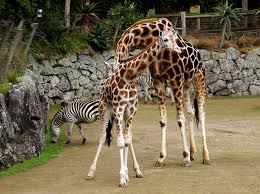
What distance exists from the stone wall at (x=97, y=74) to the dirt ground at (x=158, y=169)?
7.41 m

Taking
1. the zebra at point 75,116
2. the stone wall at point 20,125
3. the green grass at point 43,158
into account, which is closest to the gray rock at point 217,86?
the green grass at point 43,158

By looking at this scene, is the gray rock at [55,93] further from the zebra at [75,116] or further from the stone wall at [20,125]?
the stone wall at [20,125]

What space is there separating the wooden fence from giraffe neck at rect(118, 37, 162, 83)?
16497mm

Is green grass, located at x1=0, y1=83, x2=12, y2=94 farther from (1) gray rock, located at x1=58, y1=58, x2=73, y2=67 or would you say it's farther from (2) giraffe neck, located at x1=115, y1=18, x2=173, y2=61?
(1) gray rock, located at x1=58, y1=58, x2=73, y2=67

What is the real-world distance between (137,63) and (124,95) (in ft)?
2.03

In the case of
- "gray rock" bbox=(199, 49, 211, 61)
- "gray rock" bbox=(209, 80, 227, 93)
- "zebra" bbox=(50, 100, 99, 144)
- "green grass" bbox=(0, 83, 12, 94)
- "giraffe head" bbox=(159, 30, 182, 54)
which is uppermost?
"gray rock" bbox=(199, 49, 211, 61)

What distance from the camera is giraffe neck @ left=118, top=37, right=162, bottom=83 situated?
32.2ft

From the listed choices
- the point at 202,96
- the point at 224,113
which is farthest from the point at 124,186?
the point at 224,113

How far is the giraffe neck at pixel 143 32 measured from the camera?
35.6 feet

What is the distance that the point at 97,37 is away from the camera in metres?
24.7

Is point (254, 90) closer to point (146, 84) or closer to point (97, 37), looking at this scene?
point (146, 84)

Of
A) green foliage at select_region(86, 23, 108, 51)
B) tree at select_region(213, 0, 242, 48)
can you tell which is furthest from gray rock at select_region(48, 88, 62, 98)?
tree at select_region(213, 0, 242, 48)

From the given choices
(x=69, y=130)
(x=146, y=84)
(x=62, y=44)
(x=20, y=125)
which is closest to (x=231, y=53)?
(x=146, y=84)

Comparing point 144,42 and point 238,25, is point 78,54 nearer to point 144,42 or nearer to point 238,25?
point 238,25
